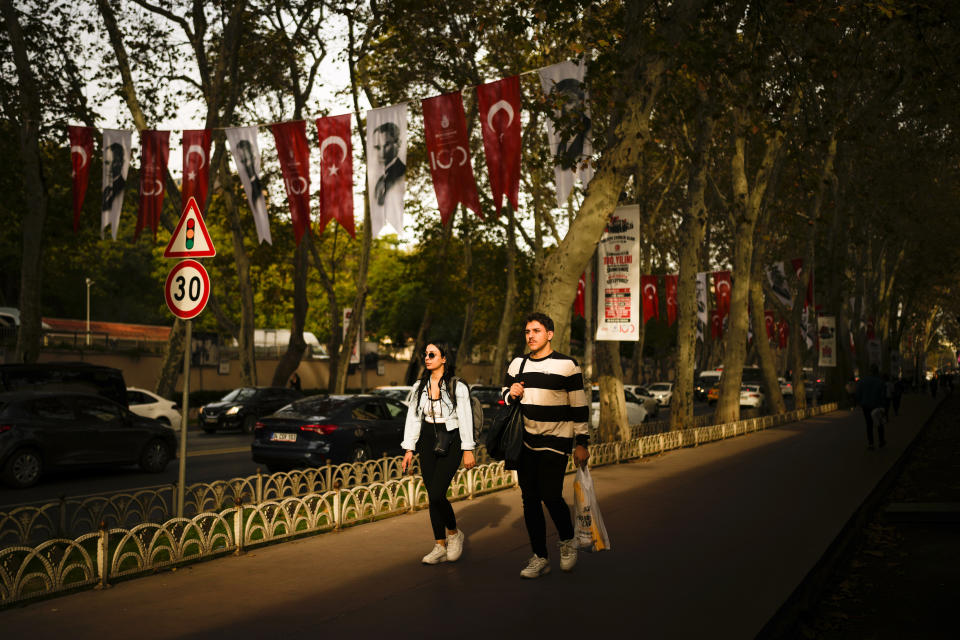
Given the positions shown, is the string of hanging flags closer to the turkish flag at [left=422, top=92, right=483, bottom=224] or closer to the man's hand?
the turkish flag at [left=422, top=92, right=483, bottom=224]

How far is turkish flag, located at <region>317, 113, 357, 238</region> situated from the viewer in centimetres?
Result: 1755

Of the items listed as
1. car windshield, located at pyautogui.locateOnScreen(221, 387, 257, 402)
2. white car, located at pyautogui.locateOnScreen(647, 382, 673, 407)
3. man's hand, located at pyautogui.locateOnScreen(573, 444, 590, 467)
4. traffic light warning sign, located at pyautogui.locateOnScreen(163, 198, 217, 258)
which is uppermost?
traffic light warning sign, located at pyautogui.locateOnScreen(163, 198, 217, 258)

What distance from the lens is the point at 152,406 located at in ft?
78.2

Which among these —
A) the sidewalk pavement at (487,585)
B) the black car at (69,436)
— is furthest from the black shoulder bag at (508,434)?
the black car at (69,436)

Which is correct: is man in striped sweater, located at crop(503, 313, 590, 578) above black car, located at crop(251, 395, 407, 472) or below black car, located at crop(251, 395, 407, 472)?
above

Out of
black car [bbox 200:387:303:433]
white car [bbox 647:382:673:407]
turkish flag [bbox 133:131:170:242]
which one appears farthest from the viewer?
white car [bbox 647:382:673:407]

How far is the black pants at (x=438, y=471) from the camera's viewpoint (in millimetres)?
7570

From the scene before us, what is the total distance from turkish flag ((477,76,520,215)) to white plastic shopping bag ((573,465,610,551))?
9248 millimetres

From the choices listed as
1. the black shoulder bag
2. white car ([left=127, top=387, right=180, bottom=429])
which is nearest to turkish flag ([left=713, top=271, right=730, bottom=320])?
white car ([left=127, top=387, right=180, bottom=429])

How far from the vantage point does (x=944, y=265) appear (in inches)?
2132

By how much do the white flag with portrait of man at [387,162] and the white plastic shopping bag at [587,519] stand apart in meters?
10.4

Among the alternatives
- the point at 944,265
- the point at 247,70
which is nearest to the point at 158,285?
the point at 247,70

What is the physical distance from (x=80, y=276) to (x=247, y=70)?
4095cm

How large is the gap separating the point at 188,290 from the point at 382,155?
8.93 metres
